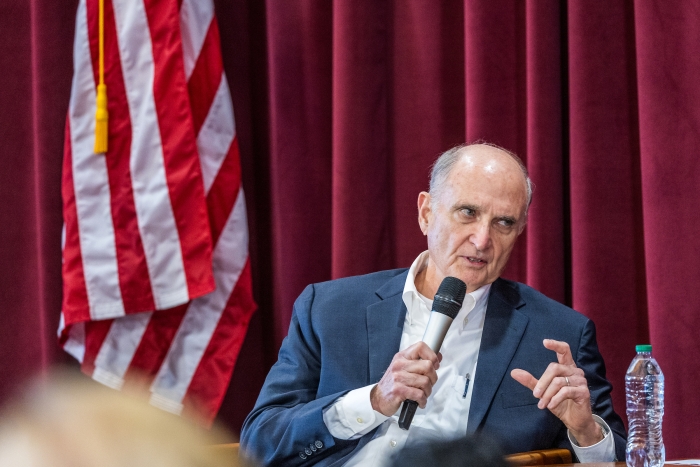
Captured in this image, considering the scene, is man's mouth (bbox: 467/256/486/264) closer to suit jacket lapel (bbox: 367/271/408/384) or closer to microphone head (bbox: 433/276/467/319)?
suit jacket lapel (bbox: 367/271/408/384)

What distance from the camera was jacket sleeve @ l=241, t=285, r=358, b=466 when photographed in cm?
200

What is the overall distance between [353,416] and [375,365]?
240 millimetres

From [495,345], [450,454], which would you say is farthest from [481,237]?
[450,454]

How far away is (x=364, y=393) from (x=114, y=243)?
1578 millimetres

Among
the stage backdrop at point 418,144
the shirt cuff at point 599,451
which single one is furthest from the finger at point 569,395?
the stage backdrop at point 418,144

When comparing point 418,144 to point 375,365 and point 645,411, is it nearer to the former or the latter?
point 375,365

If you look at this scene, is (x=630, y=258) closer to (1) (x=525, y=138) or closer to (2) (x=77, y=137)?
(1) (x=525, y=138)

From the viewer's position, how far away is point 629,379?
2410 mm

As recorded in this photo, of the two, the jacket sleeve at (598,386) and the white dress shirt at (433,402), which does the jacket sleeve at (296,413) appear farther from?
the jacket sleeve at (598,386)

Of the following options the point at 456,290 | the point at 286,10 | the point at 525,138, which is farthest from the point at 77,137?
the point at 456,290

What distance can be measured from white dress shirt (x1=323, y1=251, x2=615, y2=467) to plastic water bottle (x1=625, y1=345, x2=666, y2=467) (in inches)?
3.9

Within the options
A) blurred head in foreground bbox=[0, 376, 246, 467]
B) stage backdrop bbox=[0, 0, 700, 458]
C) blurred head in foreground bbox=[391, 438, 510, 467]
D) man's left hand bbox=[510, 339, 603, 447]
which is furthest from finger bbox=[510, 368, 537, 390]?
blurred head in foreground bbox=[0, 376, 246, 467]

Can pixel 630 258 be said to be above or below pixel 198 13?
below

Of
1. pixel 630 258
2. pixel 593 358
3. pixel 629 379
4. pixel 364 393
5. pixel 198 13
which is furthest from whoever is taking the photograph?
pixel 198 13
